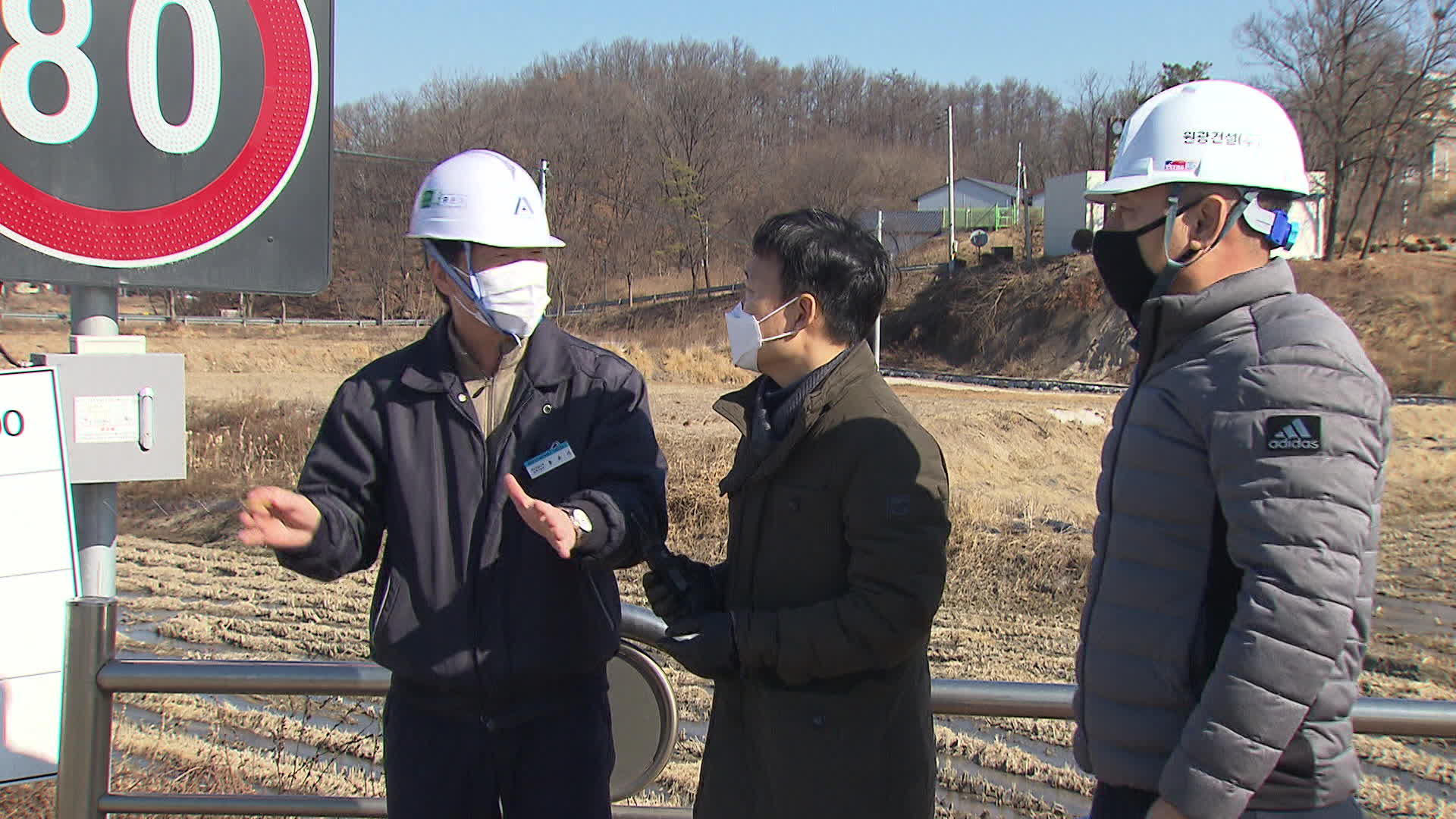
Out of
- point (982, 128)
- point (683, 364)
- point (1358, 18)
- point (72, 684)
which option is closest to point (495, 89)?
point (683, 364)

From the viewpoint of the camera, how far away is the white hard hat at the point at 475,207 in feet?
8.84

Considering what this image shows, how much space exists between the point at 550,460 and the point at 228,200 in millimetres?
1028

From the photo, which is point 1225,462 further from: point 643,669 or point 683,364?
point 683,364

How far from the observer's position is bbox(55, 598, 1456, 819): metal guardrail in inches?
112

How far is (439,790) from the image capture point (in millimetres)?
2584

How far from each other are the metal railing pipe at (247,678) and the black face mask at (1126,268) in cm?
196

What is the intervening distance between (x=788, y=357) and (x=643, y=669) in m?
1.04

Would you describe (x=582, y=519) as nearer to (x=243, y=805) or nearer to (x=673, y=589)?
(x=673, y=589)

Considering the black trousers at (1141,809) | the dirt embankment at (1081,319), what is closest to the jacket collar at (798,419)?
the black trousers at (1141,809)

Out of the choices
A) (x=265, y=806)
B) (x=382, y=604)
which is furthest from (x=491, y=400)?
(x=265, y=806)

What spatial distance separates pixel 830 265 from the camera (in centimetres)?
264

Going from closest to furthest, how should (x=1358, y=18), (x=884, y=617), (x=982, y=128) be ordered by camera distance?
(x=884, y=617) → (x=1358, y=18) → (x=982, y=128)

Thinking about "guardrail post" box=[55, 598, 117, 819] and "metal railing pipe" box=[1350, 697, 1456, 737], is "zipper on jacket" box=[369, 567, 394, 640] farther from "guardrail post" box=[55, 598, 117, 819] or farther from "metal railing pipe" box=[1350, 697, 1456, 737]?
"metal railing pipe" box=[1350, 697, 1456, 737]

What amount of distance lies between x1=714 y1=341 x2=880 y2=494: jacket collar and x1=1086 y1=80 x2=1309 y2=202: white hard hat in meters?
0.70
